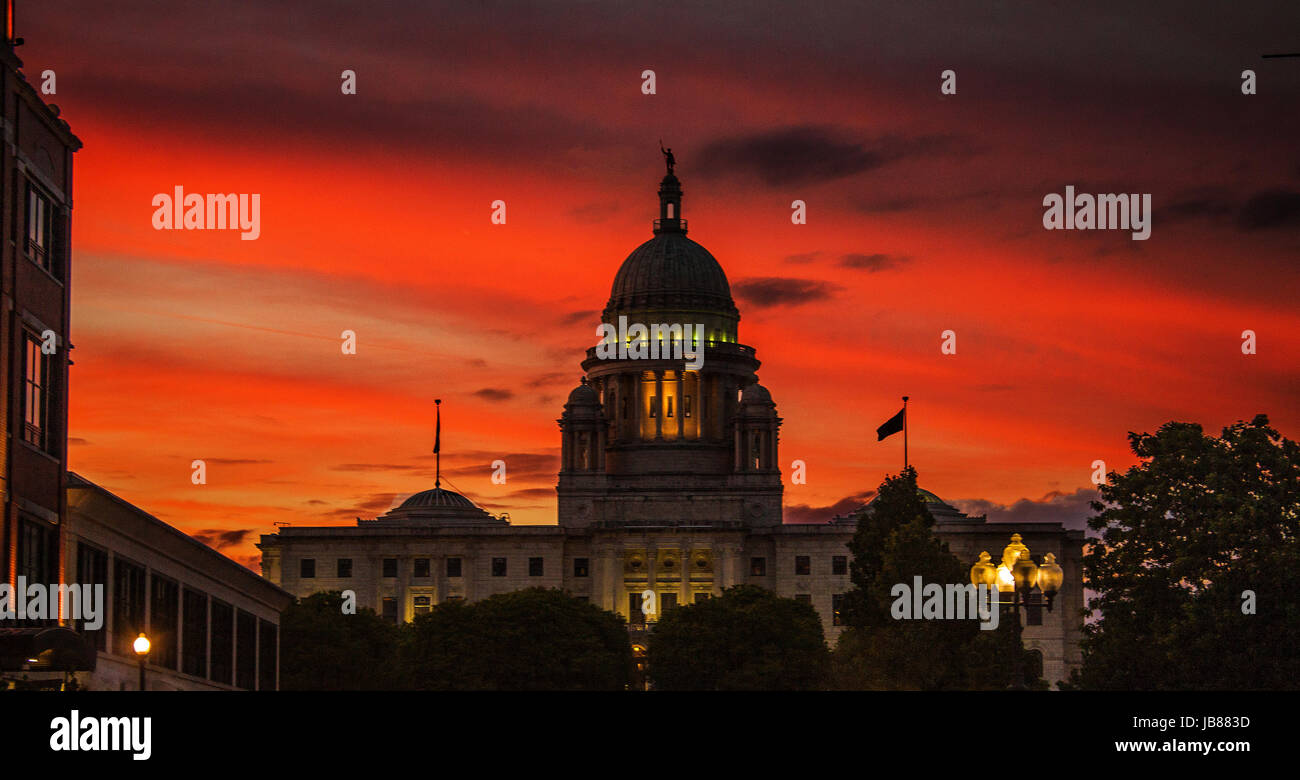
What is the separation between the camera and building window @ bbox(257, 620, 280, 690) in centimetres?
9012

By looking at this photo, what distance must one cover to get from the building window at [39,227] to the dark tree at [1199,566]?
4350cm

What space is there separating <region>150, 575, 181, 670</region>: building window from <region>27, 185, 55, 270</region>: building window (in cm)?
1375

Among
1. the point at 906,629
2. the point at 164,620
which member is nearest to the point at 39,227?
the point at 164,620

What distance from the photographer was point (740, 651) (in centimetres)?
13362

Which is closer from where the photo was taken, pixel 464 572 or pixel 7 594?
pixel 7 594

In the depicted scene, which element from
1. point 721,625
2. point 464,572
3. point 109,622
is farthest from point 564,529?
point 109,622

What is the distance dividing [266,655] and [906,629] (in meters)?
29.8

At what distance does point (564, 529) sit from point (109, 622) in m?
130

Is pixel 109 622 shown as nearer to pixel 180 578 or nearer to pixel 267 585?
pixel 180 578

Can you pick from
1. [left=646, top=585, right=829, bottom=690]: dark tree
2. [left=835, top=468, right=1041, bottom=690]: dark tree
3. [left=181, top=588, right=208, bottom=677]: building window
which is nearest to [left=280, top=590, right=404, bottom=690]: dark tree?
[left=646, top=585, right=829, bottom=690]: dark tree

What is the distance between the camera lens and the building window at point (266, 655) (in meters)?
90.1

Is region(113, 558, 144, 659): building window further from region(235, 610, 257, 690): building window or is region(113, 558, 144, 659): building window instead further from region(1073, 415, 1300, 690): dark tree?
region(1073, 415, 1300, 690): dark tree

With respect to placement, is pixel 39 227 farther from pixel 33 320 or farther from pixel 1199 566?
pixel 1199 566
